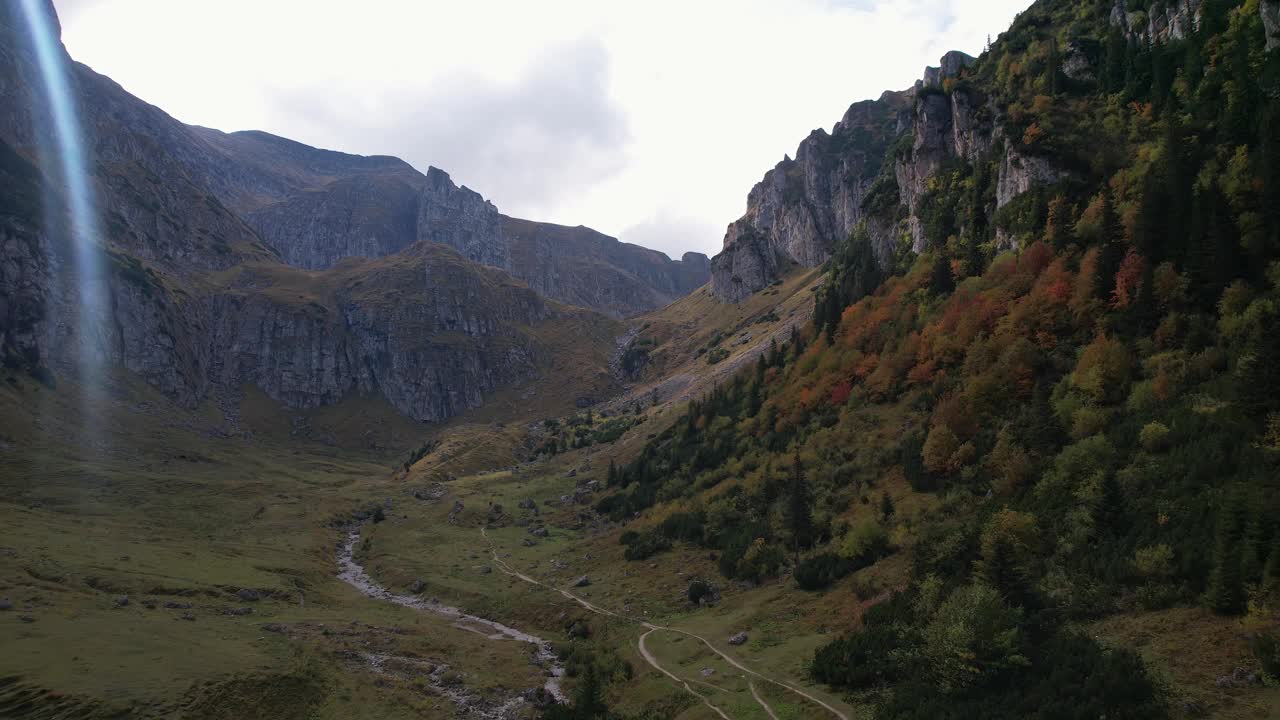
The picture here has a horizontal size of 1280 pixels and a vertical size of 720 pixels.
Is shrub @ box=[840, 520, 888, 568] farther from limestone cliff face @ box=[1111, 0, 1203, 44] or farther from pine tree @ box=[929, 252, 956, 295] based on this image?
limestone cliff face @ box=[1111, 0, 1203, 44]

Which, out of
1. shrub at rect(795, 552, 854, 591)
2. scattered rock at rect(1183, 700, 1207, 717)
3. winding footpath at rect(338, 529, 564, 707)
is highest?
scattered rock at rect(1183, 700, 1207, 717)

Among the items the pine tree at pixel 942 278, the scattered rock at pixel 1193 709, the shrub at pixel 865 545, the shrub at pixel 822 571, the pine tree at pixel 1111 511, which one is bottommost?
the shrub at pixel 822 571

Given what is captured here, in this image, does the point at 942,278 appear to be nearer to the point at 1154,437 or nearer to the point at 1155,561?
the point at 1154,437

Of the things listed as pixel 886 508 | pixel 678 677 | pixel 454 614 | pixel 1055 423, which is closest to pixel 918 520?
pixel 886 508

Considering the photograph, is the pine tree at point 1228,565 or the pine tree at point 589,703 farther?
the pine tree at point 589,703

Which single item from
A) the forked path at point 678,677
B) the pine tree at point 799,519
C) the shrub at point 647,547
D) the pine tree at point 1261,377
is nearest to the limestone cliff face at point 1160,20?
the pine tree at point 1261,377

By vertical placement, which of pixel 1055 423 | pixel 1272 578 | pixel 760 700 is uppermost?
pixel 1055 423

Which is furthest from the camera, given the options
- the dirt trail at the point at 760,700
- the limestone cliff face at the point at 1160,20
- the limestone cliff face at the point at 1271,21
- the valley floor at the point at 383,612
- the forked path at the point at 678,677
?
the limestone cliff face at the point at 1160,20

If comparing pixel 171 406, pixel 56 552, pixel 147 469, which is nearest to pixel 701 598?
pixel 56 552

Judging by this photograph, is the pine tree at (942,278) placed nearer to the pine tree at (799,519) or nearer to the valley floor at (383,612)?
the valley floor at (383,612)

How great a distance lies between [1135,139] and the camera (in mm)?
64000

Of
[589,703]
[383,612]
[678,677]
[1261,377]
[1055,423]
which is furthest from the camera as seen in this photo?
[383,612]

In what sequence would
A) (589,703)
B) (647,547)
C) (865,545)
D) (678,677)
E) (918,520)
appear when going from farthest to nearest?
(647,547), (865,545), (918,520), (678,677), (589,703)

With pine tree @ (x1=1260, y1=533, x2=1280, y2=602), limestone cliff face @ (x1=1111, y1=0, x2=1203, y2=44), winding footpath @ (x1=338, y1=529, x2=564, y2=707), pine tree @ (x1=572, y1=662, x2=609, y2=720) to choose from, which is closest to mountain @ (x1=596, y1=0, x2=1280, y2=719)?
pine tree @ (x1=1260, y1=533, x2=1280, y2=602)
